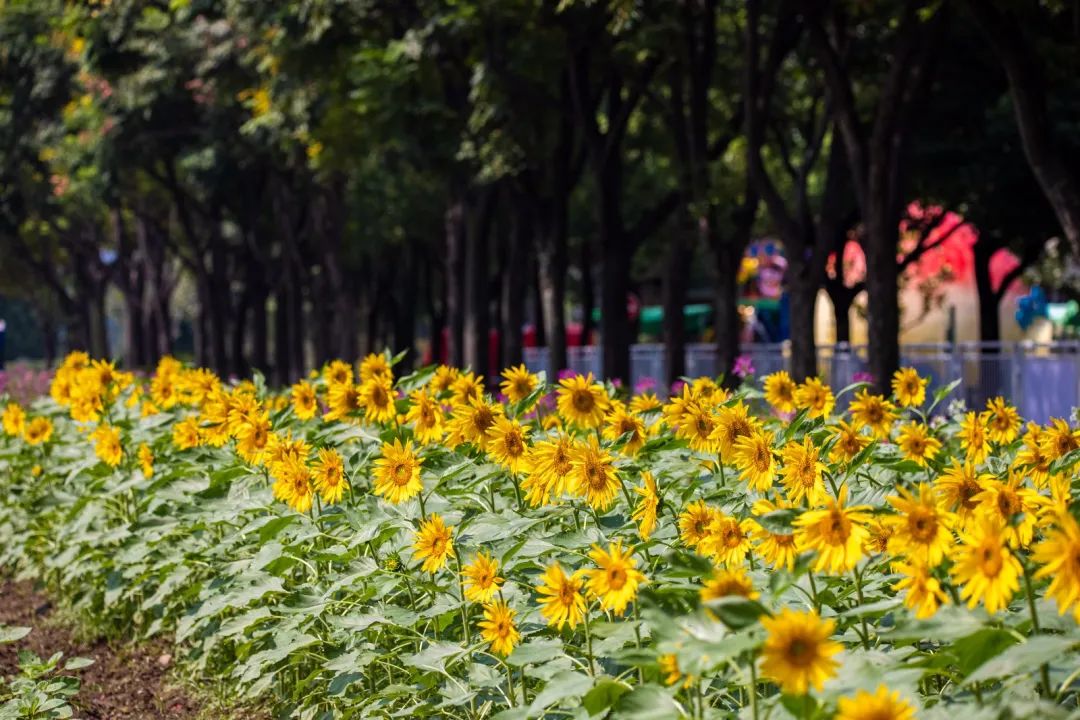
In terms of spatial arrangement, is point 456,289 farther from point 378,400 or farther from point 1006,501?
point 1006,501

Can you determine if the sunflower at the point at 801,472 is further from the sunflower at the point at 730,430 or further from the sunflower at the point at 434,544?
the sunflower at the point at 434,544

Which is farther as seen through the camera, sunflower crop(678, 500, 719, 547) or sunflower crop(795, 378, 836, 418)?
sunflower crop(795, 378, 836, 418)

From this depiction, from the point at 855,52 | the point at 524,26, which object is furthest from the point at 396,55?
the point at 855,52

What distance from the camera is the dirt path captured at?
271 inches

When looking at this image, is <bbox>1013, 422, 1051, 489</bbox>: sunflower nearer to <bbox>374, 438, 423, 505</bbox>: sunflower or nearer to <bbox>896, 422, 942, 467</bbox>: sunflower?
<bbox>896, 422, 942, 467</bbox>: sunflower

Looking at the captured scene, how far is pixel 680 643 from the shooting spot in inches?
132

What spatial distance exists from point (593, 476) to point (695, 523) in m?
0.33

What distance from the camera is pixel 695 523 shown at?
14.0ft

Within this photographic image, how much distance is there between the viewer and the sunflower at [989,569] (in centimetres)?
303

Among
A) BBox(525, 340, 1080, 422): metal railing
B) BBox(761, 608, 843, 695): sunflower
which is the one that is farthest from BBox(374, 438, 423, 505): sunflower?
BBox(525, 340, 1080, 422): metal railing

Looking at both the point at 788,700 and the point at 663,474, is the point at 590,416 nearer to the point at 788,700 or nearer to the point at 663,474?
the point at 663,474

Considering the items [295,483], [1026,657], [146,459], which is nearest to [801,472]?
[1026,657]

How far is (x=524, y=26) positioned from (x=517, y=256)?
7.29m

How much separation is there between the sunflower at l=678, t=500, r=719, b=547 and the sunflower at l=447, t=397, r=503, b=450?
941mm
